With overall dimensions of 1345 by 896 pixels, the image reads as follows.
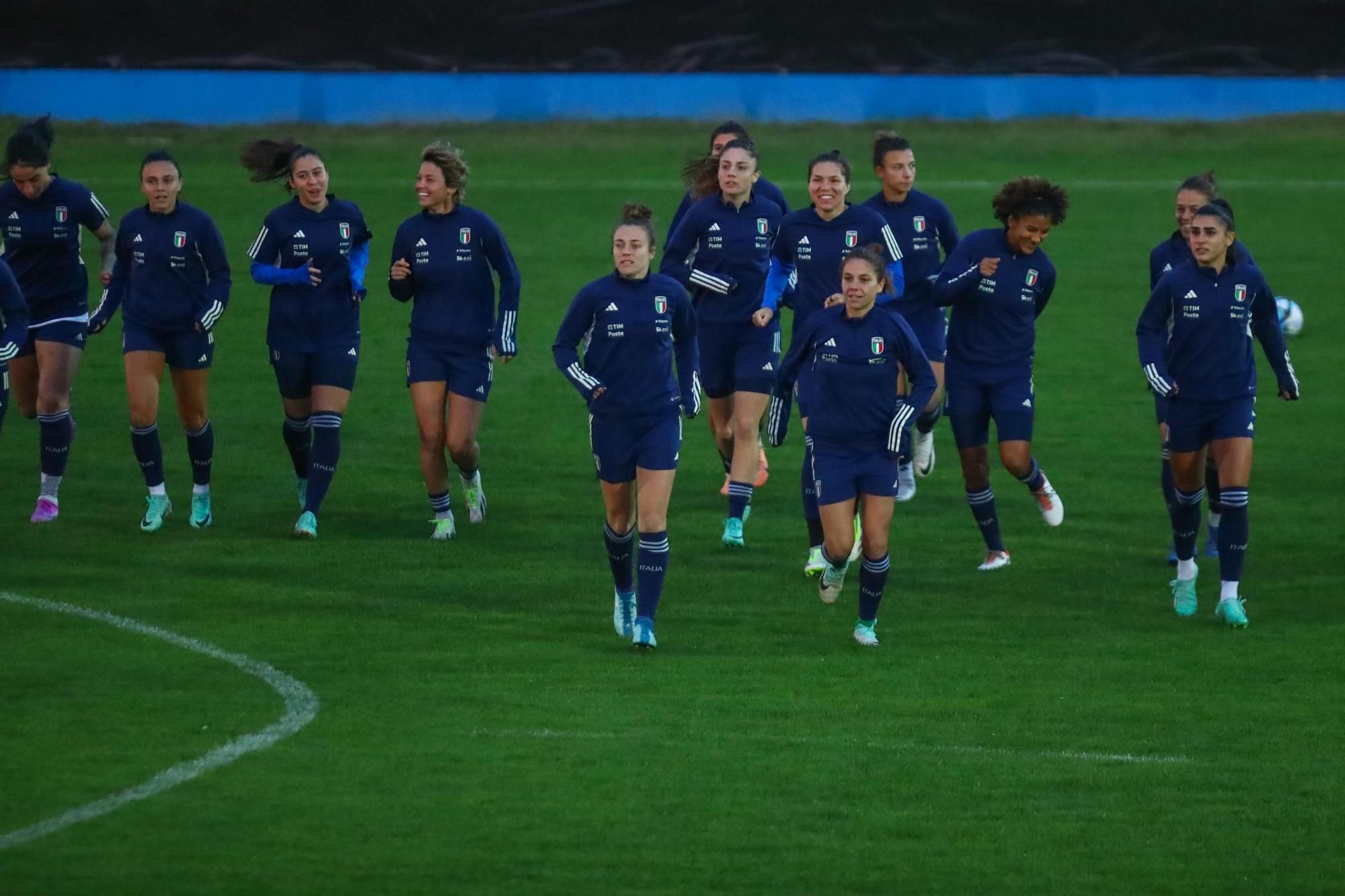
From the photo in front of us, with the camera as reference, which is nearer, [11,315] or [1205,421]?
[1205,421]

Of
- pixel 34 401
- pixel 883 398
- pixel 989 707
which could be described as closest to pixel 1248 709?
pixel 989 707

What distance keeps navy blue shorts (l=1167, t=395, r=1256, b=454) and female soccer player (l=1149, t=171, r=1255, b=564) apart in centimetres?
19

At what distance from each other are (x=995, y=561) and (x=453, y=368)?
3.57 metres

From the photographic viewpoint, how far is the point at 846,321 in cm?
1059

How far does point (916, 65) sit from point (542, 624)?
2526cm

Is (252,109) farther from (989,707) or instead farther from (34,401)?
(989,707)

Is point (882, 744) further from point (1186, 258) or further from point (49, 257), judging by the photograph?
point (49, 257)

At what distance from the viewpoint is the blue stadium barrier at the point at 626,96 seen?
33.7 m

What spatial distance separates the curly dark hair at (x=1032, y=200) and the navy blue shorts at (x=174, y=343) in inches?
195

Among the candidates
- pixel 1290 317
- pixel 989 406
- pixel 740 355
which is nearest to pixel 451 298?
pixel 740 355

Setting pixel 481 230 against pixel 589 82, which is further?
pixel 589 82

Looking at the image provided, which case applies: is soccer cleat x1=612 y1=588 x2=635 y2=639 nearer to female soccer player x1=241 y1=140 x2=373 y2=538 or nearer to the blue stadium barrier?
female soccer player x1=241 y1=140 x2=373 y2=538

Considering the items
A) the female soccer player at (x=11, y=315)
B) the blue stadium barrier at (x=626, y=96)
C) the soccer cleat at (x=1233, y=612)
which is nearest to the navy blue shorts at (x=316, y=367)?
the female soccer player at (x=11, y=315)

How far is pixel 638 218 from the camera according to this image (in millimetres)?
10688
